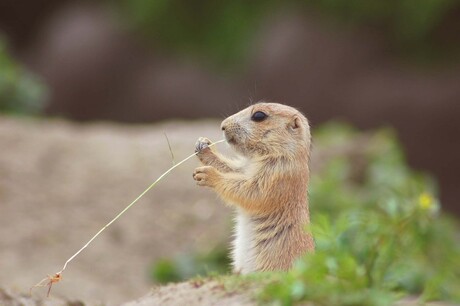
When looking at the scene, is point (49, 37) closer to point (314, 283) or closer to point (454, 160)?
point (454, 160)

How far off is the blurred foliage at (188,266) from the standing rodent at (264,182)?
279 cm

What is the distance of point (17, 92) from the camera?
12.6m

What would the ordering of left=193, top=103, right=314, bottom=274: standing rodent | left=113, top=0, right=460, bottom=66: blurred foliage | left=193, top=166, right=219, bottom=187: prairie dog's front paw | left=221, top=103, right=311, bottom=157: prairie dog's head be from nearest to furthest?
1. left=193, top=103, right=314, bottom=274: standing rodent
2. left=193, top=166, right=219, bottom=187: prairie dog's front paw
3. left=221, top=103, right=311, bottom=157: prairie dog's head
4. left=113, top=0, right=460, bottom=66: blurred foliage

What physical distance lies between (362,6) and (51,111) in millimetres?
5809

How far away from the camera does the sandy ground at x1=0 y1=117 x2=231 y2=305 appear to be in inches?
331

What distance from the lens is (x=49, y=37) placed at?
808 inches

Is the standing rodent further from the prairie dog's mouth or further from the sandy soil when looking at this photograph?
the sandy soil

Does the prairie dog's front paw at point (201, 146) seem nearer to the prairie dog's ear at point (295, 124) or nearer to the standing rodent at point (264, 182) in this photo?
the standing rodent at point (264, 182)

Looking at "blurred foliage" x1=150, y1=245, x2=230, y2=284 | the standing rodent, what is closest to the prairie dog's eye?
the standing rodent

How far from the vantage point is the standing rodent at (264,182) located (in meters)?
5.02

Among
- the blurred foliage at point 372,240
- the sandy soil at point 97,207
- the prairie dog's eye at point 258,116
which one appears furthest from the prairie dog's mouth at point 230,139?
the sandy soil at point 97,207

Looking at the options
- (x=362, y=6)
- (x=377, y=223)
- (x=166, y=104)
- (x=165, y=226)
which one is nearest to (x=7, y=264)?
(x=165, y=226)

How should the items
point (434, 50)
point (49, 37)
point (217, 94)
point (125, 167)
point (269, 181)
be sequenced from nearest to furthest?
point (269, 181), point (125, 167), point (434, 50), point (217, 94), point (49, 37)

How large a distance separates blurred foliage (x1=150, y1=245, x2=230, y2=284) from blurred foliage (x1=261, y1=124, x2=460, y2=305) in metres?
0.87
